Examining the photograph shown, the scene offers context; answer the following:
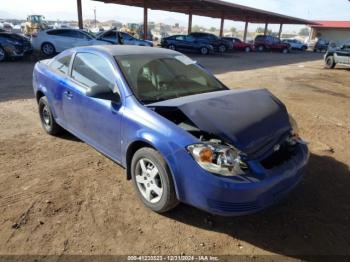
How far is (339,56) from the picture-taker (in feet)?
55.0

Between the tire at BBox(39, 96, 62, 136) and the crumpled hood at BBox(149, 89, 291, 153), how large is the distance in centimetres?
259

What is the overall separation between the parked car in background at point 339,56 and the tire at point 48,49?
49.8 feet

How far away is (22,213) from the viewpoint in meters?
3.31

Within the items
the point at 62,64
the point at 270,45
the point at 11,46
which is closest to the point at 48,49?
the point at 11,46

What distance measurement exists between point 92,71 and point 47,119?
181cm

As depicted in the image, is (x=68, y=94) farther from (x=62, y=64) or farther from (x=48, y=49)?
(x=48, y=49)

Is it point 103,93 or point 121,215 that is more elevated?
point 103,93

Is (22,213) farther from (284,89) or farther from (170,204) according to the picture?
(284,89)

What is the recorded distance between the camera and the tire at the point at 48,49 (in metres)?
16.8

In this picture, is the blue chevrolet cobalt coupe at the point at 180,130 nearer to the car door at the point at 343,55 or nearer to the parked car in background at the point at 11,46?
the parked car in background at the point at 11,46

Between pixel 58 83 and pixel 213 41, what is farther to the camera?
pixel 213 41

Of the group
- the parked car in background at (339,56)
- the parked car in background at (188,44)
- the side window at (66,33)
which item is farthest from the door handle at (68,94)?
the parked car in background at (188,44)

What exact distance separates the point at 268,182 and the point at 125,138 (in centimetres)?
155

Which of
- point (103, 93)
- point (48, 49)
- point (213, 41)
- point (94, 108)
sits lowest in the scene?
point (48, 49)
